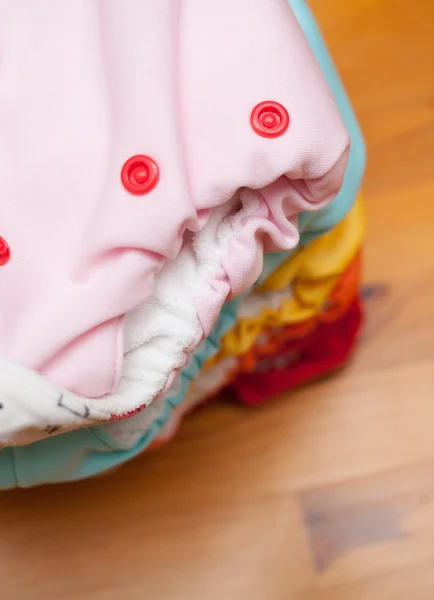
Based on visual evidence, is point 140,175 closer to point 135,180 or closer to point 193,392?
point 135,180

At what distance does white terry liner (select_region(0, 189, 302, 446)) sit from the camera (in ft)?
1.35

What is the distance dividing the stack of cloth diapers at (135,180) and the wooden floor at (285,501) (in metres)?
0.42

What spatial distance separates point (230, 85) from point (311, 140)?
0.07m

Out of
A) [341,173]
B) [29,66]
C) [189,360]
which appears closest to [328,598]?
[189,360]

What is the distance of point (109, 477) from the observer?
2.73 ft

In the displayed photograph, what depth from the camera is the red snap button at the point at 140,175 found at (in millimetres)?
413

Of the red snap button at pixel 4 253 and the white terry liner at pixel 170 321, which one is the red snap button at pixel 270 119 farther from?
the red snap button at pixel 4 253

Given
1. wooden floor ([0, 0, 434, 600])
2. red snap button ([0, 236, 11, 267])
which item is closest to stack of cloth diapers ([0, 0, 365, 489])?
red snap button ([0, 236, 11, 267])

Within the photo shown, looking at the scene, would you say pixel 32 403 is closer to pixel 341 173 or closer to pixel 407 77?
pixel 341 173

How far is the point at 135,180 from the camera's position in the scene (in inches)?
16.4

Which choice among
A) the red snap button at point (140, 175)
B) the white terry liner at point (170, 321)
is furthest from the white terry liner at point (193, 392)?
the red snap button at point (140, 175)

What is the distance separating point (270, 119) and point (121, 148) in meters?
0.10

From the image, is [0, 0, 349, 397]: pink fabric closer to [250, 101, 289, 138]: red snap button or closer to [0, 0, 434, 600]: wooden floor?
[250, 101, 289, 138]: red snap button

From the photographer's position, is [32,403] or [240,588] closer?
[32,403]
